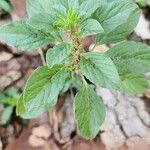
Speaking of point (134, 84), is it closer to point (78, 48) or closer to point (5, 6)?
point (78, 48)

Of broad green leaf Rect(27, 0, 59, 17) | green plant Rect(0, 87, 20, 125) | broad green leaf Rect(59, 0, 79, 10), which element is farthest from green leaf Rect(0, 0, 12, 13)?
broad green leaf Rect(59, 0, 79, 10)

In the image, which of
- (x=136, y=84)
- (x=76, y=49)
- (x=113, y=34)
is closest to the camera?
(x=76, y=49)

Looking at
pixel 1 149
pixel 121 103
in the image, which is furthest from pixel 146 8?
pixel 1 149

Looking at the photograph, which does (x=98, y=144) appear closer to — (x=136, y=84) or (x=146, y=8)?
(x=136, y=84)

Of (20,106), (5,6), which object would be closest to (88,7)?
(20,106)

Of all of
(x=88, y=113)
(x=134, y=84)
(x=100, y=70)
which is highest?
(x=100, y=70)

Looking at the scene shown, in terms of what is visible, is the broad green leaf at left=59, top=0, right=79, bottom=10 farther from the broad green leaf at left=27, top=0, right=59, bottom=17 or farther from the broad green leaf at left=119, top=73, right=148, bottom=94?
the broad green leaf at left=119, top=73, right=148, bottom=94
